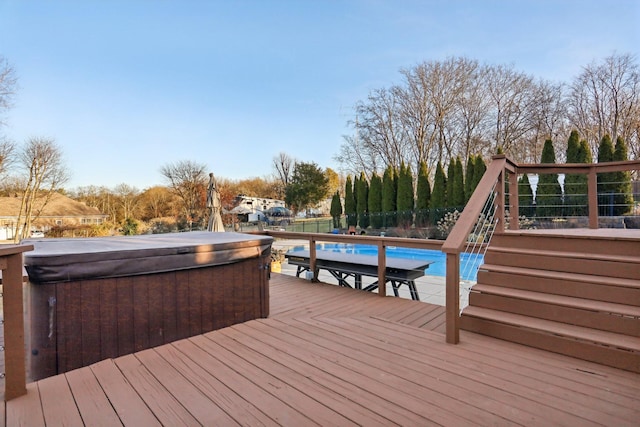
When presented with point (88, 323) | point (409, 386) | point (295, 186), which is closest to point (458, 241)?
point (409, 386)

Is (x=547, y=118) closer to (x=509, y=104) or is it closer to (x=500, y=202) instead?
(x=509, y=104)

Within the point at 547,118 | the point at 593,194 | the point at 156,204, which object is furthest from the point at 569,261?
the point at 156,204

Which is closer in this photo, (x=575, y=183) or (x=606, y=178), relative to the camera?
(x=575, y=183)

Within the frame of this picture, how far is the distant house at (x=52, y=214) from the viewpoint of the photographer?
65.7 feet

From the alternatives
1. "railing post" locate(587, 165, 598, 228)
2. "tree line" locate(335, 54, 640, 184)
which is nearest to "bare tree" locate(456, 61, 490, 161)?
"tree line" locate(335, 54, 640, 184)

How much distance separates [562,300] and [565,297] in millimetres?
87

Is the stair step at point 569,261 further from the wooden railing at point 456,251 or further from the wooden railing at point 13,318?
the wooden railing at point 13,318

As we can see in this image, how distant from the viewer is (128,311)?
2412mm

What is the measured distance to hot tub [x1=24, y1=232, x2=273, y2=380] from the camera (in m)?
2.10

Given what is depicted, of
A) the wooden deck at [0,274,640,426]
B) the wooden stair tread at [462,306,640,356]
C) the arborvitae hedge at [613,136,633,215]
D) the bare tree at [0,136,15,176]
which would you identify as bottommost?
the wooden deck at [0,274,640,426]

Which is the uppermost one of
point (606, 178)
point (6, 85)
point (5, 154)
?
point (6, 85)

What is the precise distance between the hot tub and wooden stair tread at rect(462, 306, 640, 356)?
82.9 inches

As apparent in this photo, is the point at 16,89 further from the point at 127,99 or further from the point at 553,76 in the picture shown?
the point at 553,76

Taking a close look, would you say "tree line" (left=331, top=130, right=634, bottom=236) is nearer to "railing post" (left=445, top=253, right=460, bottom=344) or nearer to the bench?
the bench
